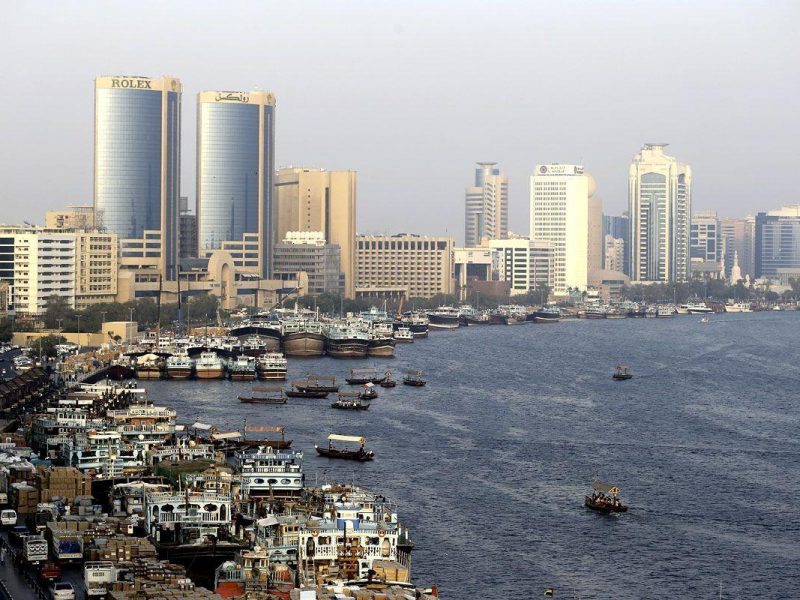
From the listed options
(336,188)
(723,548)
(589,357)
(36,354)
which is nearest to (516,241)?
(336,188)

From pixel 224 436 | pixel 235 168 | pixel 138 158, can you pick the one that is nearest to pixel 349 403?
pixel 224 436

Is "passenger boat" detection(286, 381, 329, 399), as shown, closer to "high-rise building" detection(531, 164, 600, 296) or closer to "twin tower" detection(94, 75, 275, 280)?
"twin tower" detection(94, 75, 275, 280)

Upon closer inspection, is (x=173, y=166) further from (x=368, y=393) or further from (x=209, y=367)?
(x=368, y=393)

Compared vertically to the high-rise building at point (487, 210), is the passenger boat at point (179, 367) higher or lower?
lower

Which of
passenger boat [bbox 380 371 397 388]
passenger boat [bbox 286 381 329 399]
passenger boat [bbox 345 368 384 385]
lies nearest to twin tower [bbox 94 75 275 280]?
passenger boat [bbox 345 368 384 385]

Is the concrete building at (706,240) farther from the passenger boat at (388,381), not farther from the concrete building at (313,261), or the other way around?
the passenger boat at (388,381)

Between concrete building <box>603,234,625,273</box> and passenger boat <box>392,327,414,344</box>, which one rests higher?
concrete building <box>603,234,625,273</box>

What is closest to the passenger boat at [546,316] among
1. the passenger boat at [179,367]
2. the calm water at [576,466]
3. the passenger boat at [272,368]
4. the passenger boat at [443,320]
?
the passenger boat at [443,320]
